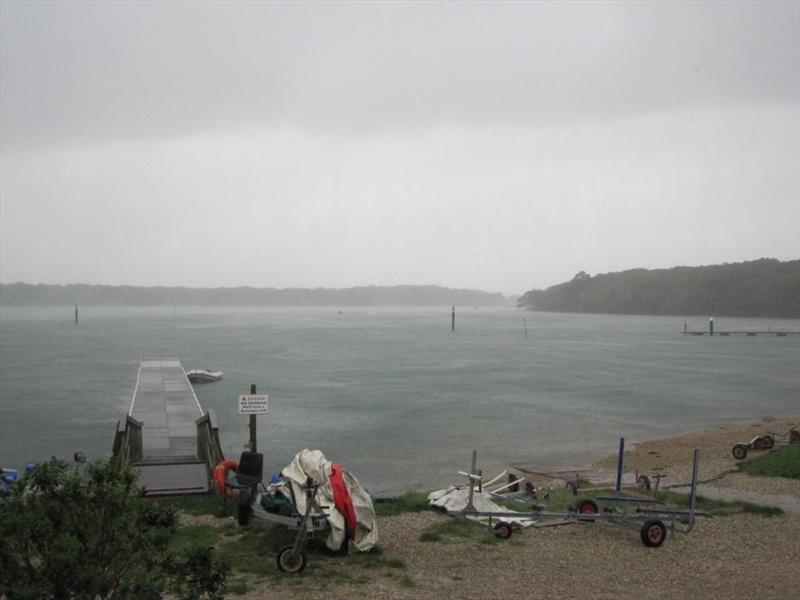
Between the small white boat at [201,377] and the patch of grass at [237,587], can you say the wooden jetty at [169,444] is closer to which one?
the patch of grass at [237,587]

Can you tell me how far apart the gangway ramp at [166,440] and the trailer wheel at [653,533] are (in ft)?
21.9

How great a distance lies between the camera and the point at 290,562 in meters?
9.13

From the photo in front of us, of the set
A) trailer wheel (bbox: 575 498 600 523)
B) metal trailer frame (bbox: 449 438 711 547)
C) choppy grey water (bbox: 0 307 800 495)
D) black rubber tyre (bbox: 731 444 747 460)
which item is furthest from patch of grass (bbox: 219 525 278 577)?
black rubber tyre (bbox: 731 444 747 460)

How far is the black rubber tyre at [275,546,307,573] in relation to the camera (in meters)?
9.13

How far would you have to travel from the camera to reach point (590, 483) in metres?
17.6

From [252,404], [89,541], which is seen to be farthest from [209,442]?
[89,541]

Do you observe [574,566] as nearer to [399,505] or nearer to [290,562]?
[290,562]

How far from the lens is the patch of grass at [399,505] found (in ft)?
41.7

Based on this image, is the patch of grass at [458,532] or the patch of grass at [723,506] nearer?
the patch of grass at [458,532]

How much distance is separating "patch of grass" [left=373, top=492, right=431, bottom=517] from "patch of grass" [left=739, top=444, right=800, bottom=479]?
879cm

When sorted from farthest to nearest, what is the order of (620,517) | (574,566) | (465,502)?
(465,502), (620,517), (574,566)

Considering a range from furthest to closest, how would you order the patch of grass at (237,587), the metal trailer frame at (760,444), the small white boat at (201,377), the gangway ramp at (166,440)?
the small white boat at (201,377), the metal trailer frame at (760,444), the gangway ramp at (166,440), the patch of grass at (237,587)

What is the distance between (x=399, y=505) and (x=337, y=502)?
3.42 metres

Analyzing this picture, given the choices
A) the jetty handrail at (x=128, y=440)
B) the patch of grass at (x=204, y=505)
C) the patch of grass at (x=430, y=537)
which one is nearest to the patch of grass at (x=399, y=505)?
the patch of grass at (x=430, y=537)
